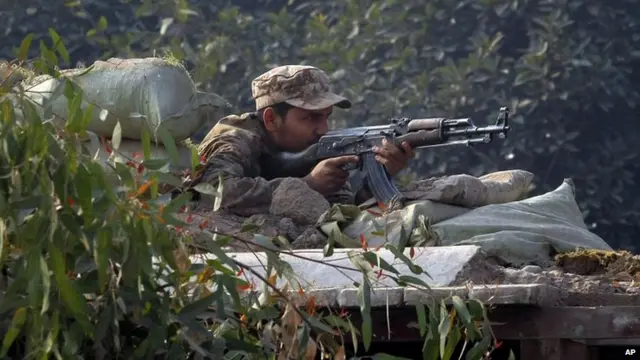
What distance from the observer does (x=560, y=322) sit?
5.08m

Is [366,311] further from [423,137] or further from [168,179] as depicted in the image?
[423,137]

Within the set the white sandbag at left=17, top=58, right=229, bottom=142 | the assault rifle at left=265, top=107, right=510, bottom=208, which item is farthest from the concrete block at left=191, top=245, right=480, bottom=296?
the white sandbag at left=17, top=58, right=229, bottom=142

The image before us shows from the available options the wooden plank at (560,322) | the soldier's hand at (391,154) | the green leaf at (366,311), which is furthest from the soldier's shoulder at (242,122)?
the green leaf at (366,311)

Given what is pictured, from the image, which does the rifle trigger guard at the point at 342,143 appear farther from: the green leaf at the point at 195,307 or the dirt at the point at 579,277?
the green leaf at the point at 195,307

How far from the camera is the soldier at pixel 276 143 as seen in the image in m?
6.53

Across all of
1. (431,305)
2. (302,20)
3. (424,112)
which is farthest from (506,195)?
(302,20)

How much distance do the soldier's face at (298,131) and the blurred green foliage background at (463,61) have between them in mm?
4720

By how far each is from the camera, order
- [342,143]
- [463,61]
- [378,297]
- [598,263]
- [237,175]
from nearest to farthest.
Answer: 1. [378,297]
2. [598,263]
3. [237,175]
4. [342,143]
5. [463,61]

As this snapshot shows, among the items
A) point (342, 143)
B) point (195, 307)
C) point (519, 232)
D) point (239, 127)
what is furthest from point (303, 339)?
point (239, 127)

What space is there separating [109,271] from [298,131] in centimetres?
289

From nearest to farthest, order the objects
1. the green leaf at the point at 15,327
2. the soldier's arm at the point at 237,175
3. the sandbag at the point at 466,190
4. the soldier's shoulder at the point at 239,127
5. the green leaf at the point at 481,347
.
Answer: the green leaf at the point at 15,327, the green leaf at the point at 481,347, the sandbag at the point at 466,190, the soldier's arm at the point at 237,175, the soldier's shoulder at the point at 239,127

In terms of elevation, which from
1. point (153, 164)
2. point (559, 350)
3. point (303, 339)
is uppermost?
point (153, 164)

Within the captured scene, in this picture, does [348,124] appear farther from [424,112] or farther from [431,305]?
[431,305]

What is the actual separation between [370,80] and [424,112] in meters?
0.44
